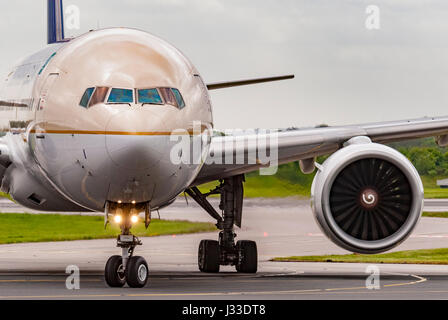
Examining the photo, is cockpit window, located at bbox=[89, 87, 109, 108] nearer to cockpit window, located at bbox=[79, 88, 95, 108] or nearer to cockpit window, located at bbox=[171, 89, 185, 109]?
cockpit window, located at bbox=[79, 88, 95, 108]

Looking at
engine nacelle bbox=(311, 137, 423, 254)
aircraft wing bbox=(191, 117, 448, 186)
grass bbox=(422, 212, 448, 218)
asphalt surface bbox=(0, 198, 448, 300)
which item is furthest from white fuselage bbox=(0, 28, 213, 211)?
grass bbox=(422, 212, 448, 218)

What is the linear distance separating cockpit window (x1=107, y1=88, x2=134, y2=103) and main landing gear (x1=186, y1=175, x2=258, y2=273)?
6.75 metres

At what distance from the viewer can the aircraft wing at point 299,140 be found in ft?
63.5

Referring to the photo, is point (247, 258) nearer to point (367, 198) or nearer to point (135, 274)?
point (367, 198)

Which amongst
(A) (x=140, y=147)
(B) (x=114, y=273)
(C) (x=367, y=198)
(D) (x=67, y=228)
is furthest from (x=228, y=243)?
(D) (x=67, y=228)

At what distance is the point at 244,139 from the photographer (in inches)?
770

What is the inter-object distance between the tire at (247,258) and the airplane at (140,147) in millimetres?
2413

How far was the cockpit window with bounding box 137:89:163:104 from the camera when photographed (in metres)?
15.3

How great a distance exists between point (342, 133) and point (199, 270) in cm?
496

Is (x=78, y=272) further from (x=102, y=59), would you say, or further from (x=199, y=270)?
(x=102, y=59)

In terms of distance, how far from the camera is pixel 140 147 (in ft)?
48.8
